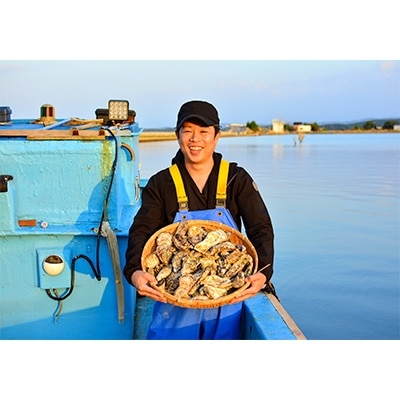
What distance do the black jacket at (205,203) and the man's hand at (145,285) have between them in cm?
24

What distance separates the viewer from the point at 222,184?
254cm

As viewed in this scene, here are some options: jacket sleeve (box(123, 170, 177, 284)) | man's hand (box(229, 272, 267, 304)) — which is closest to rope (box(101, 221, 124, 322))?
jacket sleeve (box(123, 170, 177, 284))

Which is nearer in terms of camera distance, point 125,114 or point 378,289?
point 125,114

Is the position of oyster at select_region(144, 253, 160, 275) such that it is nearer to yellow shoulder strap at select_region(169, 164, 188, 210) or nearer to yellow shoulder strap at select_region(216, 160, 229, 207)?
yellow shoulder strap at select_region(169, 164, 188, 210)

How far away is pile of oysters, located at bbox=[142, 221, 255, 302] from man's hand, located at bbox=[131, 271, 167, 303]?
86mm

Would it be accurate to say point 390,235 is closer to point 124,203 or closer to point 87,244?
point 124,203

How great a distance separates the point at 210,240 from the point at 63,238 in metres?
1.14

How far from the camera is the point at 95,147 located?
3.09 m

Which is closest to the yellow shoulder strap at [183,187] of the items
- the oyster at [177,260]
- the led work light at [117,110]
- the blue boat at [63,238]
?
the oyster at [177,260]

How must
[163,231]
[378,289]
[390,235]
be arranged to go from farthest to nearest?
[390,235] < [378,289] < [163,231]

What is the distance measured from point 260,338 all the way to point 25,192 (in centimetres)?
170

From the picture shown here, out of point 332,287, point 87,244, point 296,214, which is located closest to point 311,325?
point 332,287

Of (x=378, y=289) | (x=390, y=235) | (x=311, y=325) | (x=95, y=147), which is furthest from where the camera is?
(x=390, y=235)

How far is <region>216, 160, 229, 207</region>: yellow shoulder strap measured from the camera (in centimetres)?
254
